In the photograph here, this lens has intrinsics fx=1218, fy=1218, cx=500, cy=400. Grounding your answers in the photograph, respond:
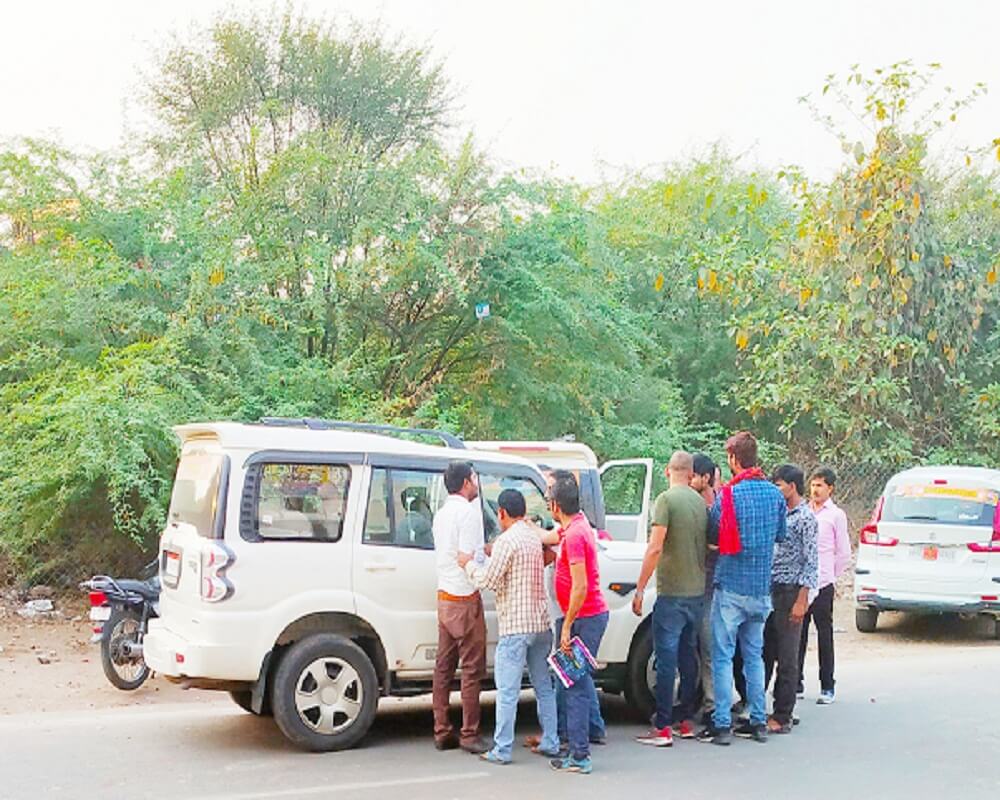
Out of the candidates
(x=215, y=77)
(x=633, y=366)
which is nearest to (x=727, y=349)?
(x=633, y=366)

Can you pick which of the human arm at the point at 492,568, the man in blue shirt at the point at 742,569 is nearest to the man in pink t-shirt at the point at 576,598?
the human arm at the point at 492,568

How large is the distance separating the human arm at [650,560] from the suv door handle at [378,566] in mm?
1585

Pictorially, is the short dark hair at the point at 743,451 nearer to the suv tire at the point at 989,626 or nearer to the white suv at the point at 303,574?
the white suv at the point at 303,574

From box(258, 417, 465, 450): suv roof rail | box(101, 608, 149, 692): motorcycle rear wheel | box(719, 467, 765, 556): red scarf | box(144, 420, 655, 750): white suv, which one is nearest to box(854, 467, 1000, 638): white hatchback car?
box(719, 467, 765, 556): red scarf

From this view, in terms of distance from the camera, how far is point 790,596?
27.8ft

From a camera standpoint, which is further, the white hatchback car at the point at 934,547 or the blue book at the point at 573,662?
the white hatchback car at the point at 934,547

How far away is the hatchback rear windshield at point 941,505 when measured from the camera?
13477 millimetres

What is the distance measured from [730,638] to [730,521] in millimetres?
771

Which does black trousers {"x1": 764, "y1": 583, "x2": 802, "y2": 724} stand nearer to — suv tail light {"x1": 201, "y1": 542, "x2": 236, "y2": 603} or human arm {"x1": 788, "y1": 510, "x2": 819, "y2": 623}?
human arm {"x1": 788, "y1": 510, "x2": 819, "y2": 623}

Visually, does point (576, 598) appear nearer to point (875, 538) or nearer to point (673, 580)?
point (673, 580)

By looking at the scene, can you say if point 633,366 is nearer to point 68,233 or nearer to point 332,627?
point 68,233

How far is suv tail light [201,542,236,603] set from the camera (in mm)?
7145

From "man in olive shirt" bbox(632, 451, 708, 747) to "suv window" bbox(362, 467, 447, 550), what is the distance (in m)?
1.43

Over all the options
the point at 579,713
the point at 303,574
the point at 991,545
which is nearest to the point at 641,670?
the point at 579,713
